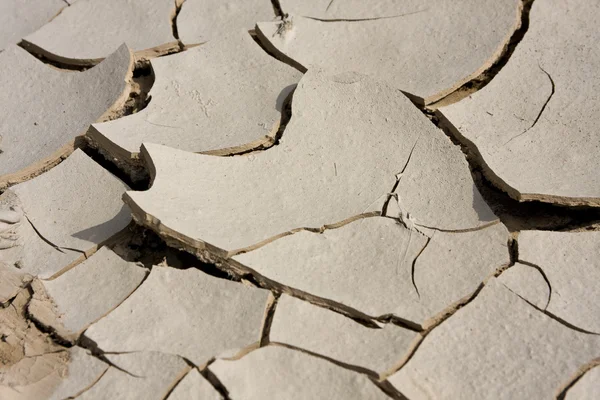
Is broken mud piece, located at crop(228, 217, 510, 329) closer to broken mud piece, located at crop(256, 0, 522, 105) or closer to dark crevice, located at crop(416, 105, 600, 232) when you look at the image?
dark crevice, located at crop(416, 105, 600, 232)

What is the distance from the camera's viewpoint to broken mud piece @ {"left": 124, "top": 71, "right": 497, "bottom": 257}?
219 cm

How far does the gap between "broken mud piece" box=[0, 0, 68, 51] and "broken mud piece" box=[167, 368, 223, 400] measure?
1791 mm

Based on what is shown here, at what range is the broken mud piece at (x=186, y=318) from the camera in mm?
1998

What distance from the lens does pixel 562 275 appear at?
2145 millimetres

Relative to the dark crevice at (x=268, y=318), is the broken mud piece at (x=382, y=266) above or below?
above

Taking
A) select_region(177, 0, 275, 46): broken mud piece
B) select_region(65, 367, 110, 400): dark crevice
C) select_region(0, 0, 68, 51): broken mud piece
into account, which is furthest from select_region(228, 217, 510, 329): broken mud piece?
select_region(0, 0, 68, 51): broken mud piece

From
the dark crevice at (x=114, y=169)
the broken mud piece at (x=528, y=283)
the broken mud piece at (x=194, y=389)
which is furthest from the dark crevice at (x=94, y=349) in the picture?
the broken mud piece at (x=528, y=283)

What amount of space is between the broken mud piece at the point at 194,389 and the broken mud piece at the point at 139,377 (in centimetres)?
2

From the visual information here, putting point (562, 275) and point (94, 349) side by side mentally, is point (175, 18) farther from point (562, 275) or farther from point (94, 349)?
point (562, 275)

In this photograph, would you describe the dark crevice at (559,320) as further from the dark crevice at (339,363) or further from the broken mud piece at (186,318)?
the broken mud piece at (186,318)

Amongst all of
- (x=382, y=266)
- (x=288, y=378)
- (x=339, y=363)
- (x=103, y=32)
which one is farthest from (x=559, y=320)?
(x=103, y=32)

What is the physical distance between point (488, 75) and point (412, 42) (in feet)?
0.97

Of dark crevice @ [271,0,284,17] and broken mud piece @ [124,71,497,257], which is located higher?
dark crevice @ [271,0,284,17]

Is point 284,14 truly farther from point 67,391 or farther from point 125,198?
point 67,391
